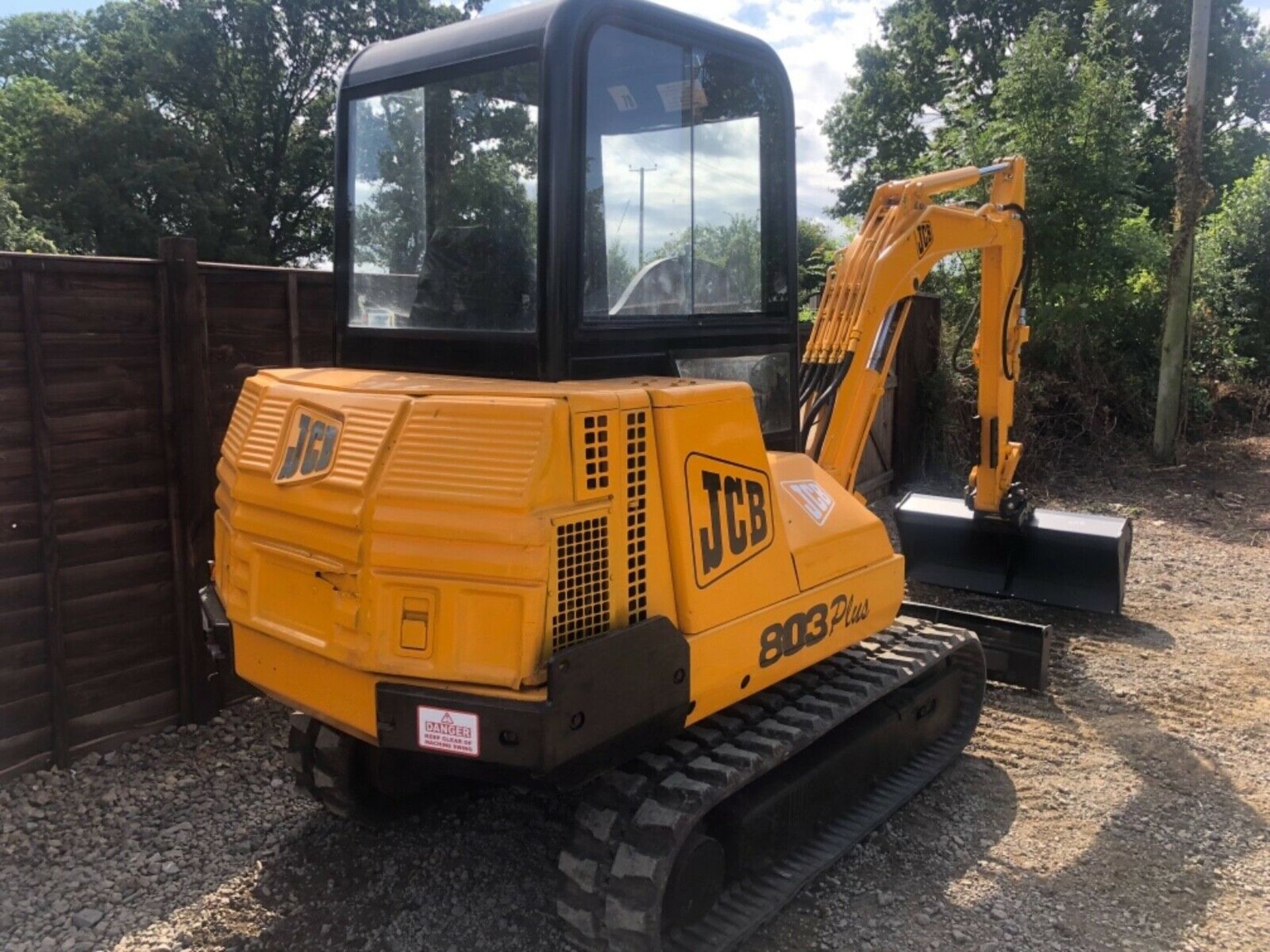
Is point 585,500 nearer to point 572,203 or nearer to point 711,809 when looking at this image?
point 572,203

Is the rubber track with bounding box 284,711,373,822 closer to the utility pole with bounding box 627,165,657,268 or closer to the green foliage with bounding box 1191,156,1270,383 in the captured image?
the utility pole with bounding box 627,165,657,268

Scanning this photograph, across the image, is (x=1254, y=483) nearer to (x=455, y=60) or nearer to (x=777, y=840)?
(x=777, y=840)

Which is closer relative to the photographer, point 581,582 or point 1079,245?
point 581,582

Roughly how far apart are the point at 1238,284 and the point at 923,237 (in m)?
10.9

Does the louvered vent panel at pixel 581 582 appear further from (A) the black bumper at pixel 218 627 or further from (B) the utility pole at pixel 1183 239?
(B) the utility pole at pixel 1183 239

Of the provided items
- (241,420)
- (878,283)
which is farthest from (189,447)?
(878,283)

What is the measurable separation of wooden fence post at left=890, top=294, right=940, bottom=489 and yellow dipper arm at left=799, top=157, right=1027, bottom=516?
431 centimetres

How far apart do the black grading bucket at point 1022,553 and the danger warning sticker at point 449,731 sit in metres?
4.14

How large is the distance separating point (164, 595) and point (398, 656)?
2.37 metres

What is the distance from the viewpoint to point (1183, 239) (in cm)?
1043

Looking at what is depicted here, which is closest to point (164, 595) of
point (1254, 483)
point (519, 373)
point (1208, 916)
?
point (519, 373)

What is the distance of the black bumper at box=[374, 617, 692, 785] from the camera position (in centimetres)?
238

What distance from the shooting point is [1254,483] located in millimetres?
10234

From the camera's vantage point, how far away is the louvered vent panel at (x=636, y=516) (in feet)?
8.61
